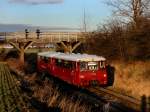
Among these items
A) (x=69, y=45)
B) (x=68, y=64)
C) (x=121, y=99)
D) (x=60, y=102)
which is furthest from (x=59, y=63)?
(x=69, y=45)

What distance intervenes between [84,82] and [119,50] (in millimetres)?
10345

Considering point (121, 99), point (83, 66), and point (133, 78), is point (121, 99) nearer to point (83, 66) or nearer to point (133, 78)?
point (83, 66)

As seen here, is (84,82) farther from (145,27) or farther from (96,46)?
(96,46)

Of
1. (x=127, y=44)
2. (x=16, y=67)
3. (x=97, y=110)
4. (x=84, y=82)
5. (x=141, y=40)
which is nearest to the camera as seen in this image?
(x=97, y=110)

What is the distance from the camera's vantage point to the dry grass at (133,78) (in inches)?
1046

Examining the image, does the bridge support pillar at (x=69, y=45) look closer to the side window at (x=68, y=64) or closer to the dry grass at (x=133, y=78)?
the dry grass at (x=133, y=78)

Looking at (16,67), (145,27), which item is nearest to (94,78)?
(145,27)

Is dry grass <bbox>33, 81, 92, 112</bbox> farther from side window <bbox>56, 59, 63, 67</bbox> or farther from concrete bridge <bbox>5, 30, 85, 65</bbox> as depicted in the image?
concrete bridge <bbox>5, 30, 85, 65</bbox>

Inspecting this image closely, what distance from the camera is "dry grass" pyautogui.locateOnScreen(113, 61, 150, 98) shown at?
26.6 meters

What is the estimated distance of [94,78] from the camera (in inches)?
1168

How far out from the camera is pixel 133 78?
31.2 meters

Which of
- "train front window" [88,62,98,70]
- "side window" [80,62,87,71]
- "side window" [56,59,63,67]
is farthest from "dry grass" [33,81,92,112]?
"side window" [56,59,63,67]

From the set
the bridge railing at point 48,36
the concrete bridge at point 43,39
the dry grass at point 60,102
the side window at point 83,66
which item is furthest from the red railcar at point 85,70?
the bridge railing at point 48,36

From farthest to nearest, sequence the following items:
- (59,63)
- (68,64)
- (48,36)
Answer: (48,36) < (59,63) < (68,64)
